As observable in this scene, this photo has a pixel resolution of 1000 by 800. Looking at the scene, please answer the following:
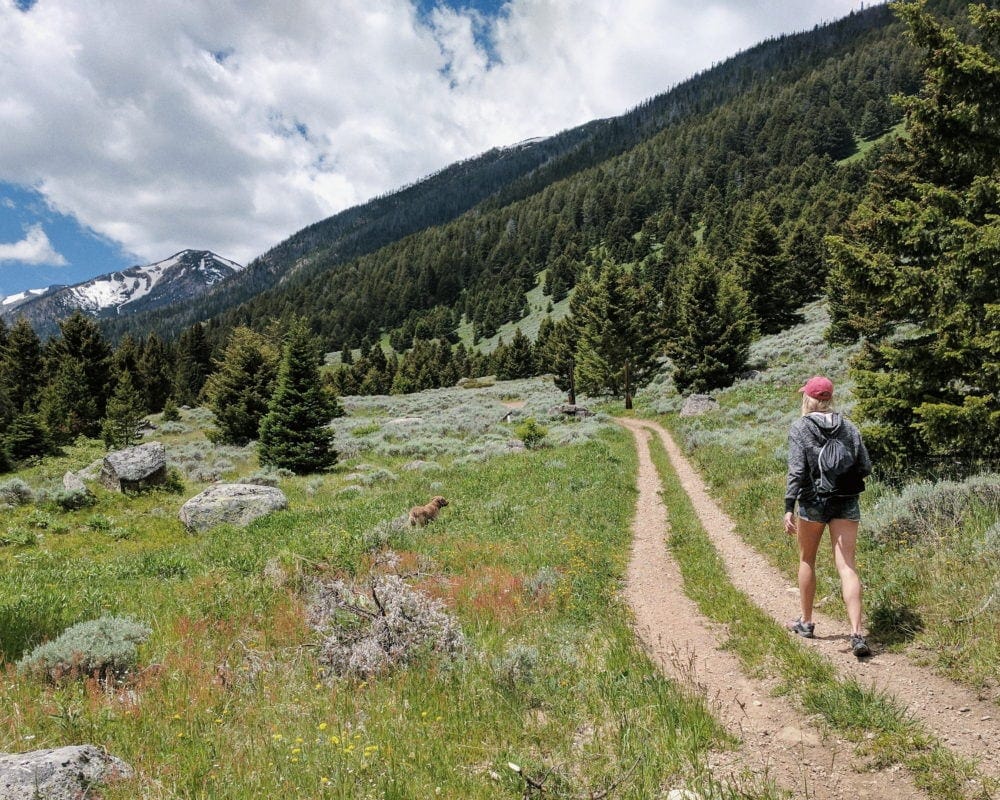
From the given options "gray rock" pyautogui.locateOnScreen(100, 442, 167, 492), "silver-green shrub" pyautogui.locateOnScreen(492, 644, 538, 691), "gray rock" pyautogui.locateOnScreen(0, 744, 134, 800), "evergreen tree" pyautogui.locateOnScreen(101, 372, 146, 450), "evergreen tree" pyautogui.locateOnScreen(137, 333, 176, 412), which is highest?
"evergreen tree" pyautogui.locateOnScreen(137, 333, 176, 412)

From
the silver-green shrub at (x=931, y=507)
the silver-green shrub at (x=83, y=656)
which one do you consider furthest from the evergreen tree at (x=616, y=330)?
the silver-green shrub at (x=83, y=656)

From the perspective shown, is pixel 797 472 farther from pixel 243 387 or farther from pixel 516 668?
pixel 243 387

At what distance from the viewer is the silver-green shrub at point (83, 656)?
5.24 metres

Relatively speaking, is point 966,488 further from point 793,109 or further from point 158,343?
point 793,109

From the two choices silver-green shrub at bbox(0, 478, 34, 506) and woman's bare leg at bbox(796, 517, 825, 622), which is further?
silver-green shrub at bbox(0, 478, 34, 506)

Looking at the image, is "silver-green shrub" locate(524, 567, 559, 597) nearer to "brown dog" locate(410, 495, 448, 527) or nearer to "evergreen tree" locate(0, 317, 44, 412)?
"brown dog" locate(410, 495, 448, 527)

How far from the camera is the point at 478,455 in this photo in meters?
24.1

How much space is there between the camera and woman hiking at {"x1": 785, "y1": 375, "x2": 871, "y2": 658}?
→ 5.12 m

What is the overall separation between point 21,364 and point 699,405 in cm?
6098

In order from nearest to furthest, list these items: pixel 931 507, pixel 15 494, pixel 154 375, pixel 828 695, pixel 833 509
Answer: pixel 828 695 → pixel 833 509 → pixel 931 507 → pixel 15 494 → pixel 154 375

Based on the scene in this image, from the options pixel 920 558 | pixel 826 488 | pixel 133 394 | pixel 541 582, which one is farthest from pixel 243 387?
pixel 920 558

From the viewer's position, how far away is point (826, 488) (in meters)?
5.18

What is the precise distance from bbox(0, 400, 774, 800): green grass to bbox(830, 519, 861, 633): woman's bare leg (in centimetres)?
207

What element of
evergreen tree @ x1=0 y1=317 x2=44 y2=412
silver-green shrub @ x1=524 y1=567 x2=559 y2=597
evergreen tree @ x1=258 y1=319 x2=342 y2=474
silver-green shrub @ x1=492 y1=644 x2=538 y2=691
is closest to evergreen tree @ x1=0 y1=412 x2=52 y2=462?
evergreen tree @ x1=258 y1=319 x2=342 y2=474
